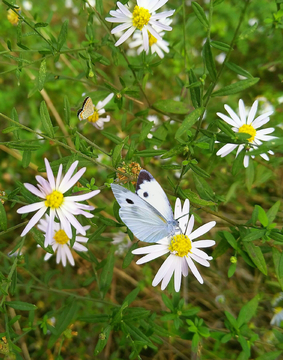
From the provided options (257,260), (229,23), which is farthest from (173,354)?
(229,23)

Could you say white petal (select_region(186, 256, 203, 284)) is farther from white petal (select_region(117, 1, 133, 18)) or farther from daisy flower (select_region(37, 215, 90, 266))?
white petal (select_region(117, 1, 133, 18))

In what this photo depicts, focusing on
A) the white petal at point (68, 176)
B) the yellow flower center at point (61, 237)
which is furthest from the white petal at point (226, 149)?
the yellow flower center at point (61, 237)

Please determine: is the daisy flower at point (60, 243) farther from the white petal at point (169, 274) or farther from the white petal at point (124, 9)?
the white petal at point (124, 9)

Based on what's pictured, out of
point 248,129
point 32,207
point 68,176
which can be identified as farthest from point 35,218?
point 248,129

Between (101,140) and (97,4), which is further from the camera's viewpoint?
(101,140)

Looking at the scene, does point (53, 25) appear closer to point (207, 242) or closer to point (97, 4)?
point (97, 4)

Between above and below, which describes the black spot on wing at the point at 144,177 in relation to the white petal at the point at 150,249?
above

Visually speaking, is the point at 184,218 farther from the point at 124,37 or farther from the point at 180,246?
the point at 124,37
